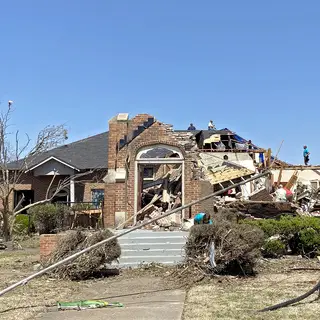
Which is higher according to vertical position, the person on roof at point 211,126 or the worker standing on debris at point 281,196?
the person on roof at point 211,126

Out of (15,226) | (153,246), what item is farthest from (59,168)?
(153,246)

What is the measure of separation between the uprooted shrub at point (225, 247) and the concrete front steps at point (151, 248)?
142 centimetres

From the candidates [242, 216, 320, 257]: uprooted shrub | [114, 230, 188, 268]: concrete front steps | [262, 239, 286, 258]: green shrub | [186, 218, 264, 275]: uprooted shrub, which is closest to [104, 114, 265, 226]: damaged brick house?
A: [114, 230, 188, 268]: concrete front steps

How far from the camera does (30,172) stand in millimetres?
28766

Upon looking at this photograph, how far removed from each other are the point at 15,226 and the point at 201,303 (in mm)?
15919

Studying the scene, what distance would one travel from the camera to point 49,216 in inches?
868

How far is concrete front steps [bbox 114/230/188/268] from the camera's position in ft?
43.0

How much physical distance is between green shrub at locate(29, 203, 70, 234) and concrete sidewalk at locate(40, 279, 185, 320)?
12.7 metres

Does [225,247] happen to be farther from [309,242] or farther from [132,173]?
[132,173]

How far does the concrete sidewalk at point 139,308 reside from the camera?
763 cm

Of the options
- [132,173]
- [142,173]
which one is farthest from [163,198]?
[132,173]

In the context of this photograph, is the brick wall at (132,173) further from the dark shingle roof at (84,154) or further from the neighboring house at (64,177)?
the dark shingle roof at (84,154)

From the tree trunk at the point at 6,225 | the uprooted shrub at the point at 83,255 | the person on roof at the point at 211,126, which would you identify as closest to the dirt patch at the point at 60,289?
the uprooted shrub at the point at 83,255

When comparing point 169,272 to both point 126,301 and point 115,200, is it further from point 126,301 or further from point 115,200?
point 115,200
